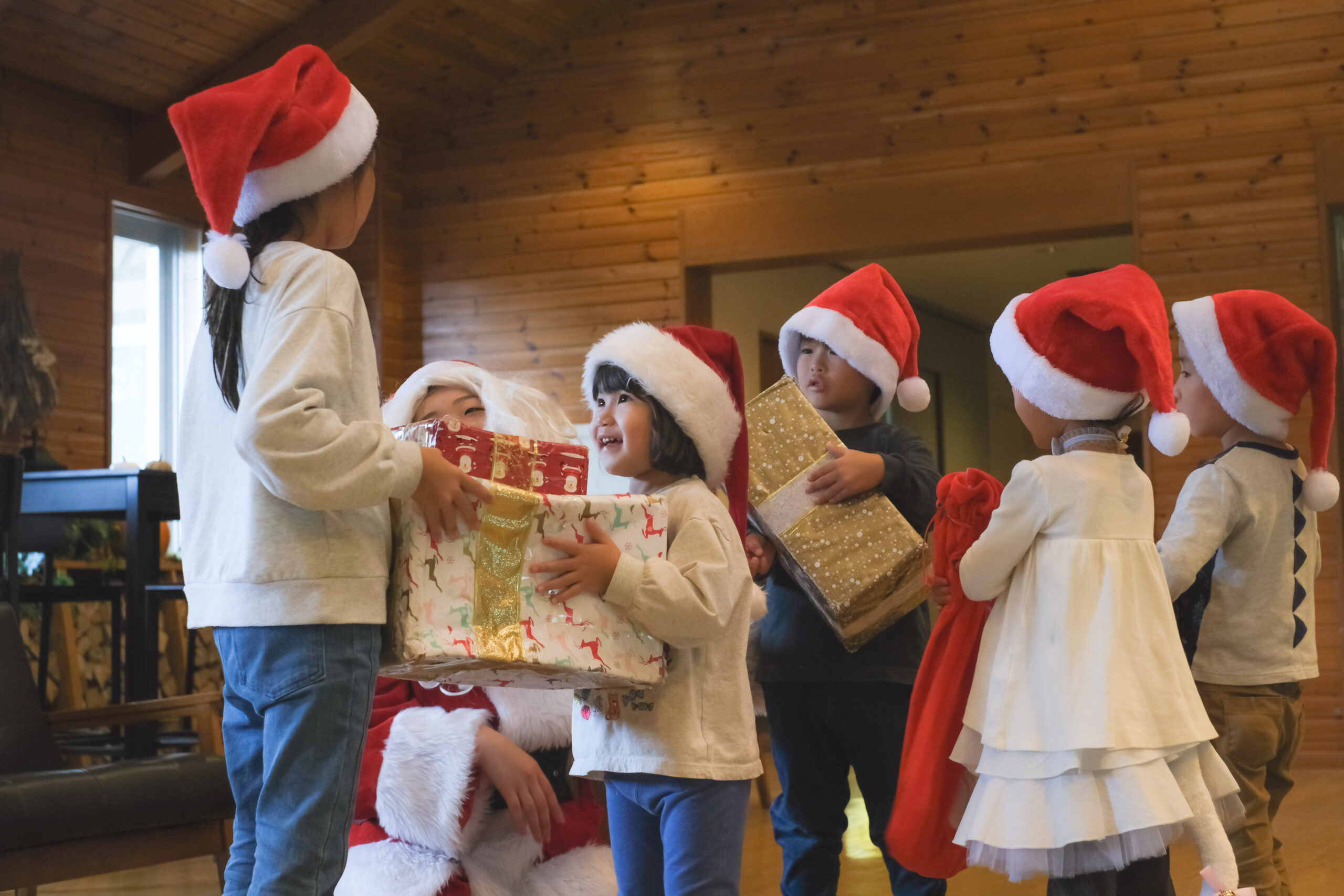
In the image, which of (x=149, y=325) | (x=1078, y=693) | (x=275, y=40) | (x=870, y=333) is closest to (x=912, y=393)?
(x=870, y=333)

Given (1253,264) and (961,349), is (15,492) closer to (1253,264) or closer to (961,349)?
(1253,264)

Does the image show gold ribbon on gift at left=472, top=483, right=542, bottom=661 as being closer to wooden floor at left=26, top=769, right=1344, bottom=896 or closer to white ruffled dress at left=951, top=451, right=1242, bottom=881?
white ruffled dress at left=951, top=451, right=1242, bottom=881

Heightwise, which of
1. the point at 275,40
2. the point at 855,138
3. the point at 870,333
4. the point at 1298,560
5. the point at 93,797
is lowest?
the point at 93,797

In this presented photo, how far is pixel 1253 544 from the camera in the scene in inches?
87.8

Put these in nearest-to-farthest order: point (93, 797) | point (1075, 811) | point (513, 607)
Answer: point (513, 607), point (1075, 811), point (93, 797)

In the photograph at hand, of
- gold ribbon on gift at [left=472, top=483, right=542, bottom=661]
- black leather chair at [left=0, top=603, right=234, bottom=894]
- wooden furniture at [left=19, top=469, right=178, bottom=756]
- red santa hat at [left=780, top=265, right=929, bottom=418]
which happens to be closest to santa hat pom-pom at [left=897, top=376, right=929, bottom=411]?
red santa hat at [left=780, top=265, right=929, bottom=418]

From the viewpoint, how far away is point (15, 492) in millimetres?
3562

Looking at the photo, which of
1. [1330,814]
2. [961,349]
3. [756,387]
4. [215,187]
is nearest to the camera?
[215,187]

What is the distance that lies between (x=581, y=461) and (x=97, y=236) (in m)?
5.26

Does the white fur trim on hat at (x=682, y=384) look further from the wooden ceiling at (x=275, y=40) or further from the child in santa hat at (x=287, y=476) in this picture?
the wooden ceiling at (x=275, y=40)

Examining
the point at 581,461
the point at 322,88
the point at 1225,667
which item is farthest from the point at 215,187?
the point at 1225,667

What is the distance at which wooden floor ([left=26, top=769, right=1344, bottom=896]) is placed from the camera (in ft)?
9.67

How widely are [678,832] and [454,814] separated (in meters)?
0.39

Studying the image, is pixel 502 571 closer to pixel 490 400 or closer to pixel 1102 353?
pixel 490 400
